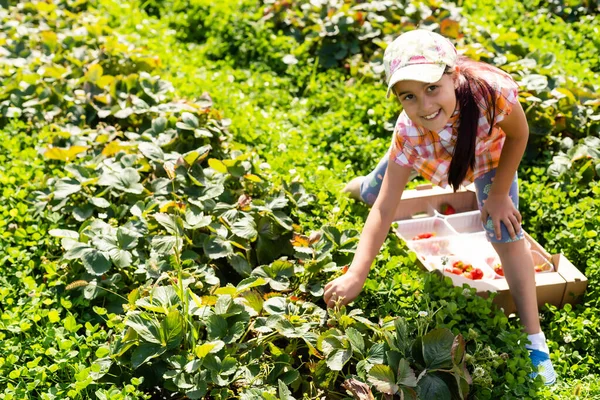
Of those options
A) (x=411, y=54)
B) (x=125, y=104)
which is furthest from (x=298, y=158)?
(x=411, y=54)

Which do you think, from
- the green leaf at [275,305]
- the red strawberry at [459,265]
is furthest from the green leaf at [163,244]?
the red strawberry at [459,265]

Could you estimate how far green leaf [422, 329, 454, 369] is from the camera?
2.35 metres

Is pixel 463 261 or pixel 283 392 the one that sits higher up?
pixel 283 392

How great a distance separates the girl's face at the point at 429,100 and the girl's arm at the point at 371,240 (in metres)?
0.33

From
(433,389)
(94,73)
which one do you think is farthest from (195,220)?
(94,73)

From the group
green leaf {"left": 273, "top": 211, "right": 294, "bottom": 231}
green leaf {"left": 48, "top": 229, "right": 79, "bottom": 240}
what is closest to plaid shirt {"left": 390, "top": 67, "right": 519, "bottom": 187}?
green leaf {"left": 273, "top": 211, "right": 294, "bottom": 231}

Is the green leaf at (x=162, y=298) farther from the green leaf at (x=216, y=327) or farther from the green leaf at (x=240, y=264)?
the green leaf at (x=240, y=264)

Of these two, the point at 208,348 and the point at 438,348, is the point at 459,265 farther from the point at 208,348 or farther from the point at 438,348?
the point at 208,348

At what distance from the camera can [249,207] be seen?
314 centimetres

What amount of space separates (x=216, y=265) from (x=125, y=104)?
131 centimetres

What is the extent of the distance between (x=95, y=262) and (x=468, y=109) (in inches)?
57.6

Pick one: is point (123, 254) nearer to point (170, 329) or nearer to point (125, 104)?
point (170, 329)

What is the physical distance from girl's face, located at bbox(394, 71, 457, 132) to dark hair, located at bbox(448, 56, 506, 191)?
9cm

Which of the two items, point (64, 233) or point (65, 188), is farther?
point (65, 188)
